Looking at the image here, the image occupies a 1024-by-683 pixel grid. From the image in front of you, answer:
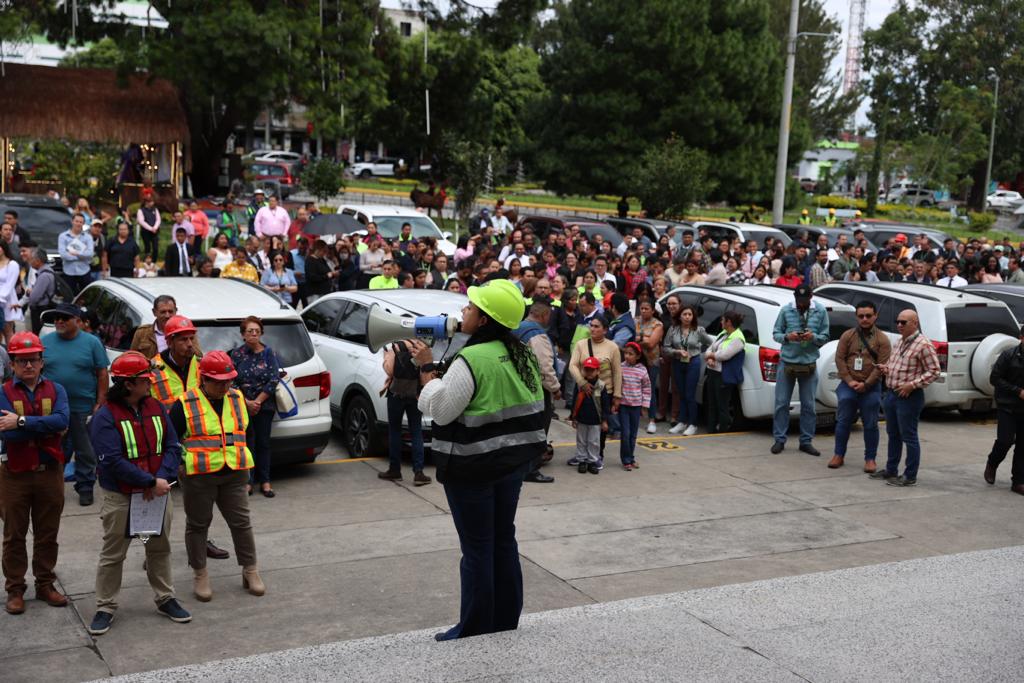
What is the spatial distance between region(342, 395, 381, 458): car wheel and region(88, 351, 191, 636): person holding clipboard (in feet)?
14.8

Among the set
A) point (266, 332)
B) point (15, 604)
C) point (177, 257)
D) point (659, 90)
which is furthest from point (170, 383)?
point (659, 90)

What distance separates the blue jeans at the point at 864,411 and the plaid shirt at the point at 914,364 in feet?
1.64

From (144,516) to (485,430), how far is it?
2429 millimetres

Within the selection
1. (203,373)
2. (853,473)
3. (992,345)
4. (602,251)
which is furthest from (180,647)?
(602,251)

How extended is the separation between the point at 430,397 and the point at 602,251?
1473cm

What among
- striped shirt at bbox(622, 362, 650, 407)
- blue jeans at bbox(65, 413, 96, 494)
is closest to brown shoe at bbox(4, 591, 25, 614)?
blue jeans at bbox(65, 413, 96, 494)

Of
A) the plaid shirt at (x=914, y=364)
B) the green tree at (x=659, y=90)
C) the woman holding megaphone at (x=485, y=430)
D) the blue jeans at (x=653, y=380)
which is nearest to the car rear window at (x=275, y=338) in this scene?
the blue jeans at (x=653, y=380)

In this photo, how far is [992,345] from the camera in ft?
46.4

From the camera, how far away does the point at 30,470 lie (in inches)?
274

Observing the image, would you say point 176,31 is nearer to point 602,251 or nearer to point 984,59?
point 602,251

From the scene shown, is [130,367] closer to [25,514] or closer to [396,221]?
[25,514]

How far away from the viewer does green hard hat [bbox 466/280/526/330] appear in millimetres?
5551

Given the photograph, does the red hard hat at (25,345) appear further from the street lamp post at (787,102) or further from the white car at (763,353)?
the street lamp post at (787,102)

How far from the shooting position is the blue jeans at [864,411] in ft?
38.0
